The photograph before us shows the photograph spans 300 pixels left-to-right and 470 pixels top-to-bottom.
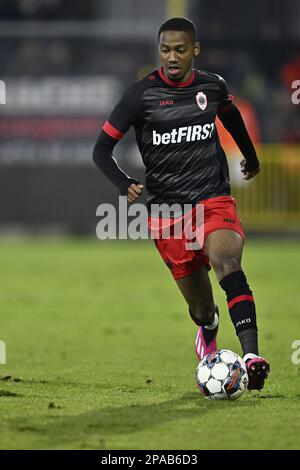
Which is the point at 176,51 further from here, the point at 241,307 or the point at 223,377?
the point at 223,377

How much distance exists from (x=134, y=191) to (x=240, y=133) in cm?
117

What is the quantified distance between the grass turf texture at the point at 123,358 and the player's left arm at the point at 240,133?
1.58 m

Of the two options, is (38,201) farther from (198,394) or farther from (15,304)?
(198,394)

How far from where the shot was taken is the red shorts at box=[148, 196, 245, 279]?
24.5ft

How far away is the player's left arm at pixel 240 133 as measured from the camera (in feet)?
26.2

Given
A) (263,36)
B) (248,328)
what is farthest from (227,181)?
(263,36)

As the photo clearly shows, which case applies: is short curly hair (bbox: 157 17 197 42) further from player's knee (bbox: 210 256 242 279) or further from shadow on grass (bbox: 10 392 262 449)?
shadow on grass (bbox: 10 392 262 449)

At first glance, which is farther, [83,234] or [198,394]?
[83,234]

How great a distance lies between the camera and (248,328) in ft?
23.3

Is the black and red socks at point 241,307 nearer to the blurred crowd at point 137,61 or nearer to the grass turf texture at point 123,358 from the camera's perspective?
the grass turf texture at point 123,358

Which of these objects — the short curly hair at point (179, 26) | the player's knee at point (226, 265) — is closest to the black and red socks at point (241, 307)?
the player's knee at point (226, 265)

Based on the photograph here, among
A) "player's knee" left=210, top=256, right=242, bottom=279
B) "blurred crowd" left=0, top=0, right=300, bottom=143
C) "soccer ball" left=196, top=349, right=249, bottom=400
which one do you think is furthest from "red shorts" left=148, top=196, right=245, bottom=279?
"blurred crowd" left=0, top=0, right=300, bottom=143

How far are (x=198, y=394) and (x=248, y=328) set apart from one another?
2.14ft

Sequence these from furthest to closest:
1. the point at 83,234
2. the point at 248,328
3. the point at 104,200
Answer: the point at 83,234 < the point at 104,200 < the point at 248,328
